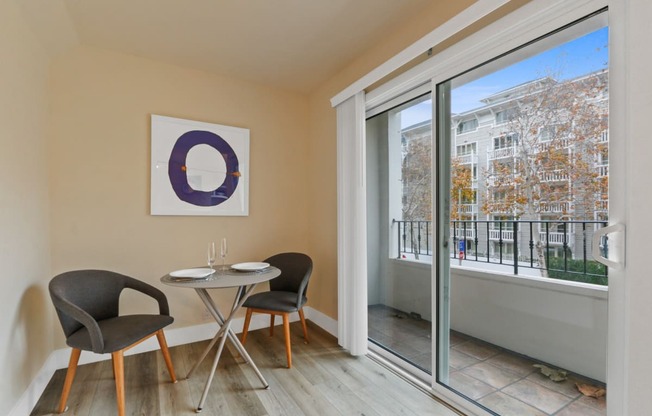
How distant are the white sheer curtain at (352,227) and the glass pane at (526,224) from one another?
750mm

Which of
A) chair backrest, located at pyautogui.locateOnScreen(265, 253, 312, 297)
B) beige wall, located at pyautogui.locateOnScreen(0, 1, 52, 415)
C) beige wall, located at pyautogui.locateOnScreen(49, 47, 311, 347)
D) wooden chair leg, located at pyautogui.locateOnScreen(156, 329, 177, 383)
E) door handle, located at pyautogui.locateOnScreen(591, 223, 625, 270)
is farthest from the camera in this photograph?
chair backrest, located at pyautogui.locateOnScreen(265, 253, 312, 297)

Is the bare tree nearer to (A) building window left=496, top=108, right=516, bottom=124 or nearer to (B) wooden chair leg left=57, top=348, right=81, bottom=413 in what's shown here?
(A) building window left=496, top=108, right=516, bottom=124

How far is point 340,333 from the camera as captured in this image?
2.85 m

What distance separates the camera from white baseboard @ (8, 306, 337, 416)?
1896 millimetres

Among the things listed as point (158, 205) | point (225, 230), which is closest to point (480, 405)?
point (225, 230)

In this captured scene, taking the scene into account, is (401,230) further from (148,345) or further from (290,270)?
(148,345)

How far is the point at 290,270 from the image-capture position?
10.0ft

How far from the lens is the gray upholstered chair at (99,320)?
5.86 feet

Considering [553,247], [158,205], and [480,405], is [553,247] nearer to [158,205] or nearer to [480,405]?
[480,405]

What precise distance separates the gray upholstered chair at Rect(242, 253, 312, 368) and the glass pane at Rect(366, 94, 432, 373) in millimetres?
652

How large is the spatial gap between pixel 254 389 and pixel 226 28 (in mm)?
2696

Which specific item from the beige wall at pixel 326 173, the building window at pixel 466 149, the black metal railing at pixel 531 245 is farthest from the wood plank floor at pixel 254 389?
the building window at pixel 466 149

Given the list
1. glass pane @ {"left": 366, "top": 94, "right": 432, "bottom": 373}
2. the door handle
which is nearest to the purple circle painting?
glass pane @ {"left": 366, "top": 94, "right": 432, "bottom": 373}

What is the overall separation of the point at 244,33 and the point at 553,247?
101 inches
